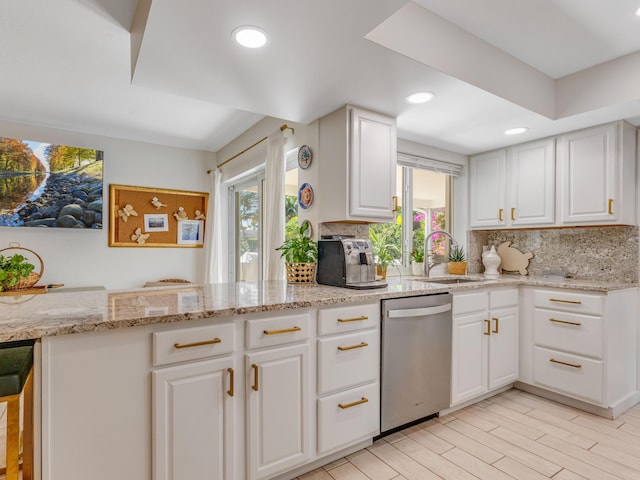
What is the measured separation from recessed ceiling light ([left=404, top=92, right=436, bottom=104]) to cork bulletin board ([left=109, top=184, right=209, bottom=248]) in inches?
127

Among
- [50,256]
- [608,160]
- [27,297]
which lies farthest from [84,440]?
[608,160]

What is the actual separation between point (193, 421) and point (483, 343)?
210 centimetres

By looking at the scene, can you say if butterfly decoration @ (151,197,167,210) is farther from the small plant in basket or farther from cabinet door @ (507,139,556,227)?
cabinet door @ (507,139,556,227)

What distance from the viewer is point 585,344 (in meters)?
2.44

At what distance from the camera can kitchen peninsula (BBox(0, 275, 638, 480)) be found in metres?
1.20

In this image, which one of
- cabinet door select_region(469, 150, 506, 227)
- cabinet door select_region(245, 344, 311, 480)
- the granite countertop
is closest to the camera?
the granite countertop

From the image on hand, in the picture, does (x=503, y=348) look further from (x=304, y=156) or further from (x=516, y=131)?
(x=304, y=156)

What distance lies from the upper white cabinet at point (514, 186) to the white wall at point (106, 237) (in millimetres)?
3405

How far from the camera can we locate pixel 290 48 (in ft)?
5.63

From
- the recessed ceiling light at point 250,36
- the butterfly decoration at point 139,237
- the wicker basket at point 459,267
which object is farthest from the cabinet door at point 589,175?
the butterfly decoration at point 139,237

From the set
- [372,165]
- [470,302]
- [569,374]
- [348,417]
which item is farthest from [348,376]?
[569,374]

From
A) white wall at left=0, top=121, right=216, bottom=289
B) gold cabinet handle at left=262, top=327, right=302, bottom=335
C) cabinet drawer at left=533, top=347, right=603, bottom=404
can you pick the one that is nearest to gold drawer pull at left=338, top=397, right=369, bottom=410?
gold cabinet handle at left=262, top=327, right=302, bottom=335

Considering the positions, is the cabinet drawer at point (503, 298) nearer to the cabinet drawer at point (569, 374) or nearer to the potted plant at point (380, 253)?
the cabinet drawer at point (569, 374)

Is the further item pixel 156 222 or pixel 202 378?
pixel 156 222
